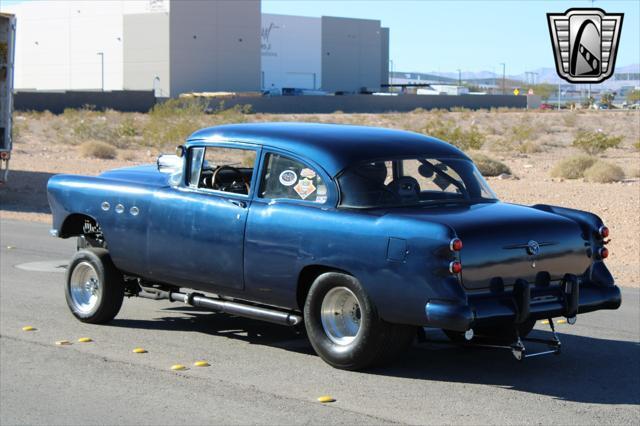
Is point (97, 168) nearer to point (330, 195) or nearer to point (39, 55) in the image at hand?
point (330, 195)

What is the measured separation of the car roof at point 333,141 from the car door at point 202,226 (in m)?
0.15

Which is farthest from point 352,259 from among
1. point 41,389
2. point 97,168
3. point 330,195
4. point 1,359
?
point 97,168

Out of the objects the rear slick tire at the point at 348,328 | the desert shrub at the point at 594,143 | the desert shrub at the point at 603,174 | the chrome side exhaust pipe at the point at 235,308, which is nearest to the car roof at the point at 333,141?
the rear slick tire at the point at 348,328

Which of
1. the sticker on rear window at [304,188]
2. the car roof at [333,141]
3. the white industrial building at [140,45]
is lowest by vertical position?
the sticker on rear window at [304,188]

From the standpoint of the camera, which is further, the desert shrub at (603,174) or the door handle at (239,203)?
the desert shrub at (603,174)

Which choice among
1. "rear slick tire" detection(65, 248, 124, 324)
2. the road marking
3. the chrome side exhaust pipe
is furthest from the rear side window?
the road marking

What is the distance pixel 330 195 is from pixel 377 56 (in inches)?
4219

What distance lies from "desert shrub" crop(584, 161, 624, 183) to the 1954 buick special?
20358 mm

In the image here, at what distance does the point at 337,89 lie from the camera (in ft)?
362

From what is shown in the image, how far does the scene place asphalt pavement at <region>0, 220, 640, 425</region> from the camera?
6.88 metres

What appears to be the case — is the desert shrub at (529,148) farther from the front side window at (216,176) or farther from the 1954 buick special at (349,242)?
the front side window at (216,176)

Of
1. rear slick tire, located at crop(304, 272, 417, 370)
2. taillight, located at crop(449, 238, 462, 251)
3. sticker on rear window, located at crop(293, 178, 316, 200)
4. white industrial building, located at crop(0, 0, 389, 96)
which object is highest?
white industrial building, located at crop(0, 0, 389, 96)

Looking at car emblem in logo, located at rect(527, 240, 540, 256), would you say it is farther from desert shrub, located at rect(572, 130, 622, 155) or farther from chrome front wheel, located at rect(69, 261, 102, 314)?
desert shrub, located at rect(572, 130, 622, 155)

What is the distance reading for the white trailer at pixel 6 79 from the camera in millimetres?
22359
